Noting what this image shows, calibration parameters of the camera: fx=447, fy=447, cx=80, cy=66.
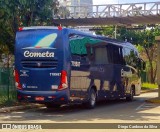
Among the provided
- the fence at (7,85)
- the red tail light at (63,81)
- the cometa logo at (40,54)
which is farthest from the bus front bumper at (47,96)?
the fence at (7,85)

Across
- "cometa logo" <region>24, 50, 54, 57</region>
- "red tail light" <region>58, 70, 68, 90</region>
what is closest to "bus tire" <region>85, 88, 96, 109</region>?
"red tail light" <region>58, 70, 68, 90</region>

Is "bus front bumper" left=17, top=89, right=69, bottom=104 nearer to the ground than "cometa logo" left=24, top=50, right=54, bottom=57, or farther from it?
nearer to the ground

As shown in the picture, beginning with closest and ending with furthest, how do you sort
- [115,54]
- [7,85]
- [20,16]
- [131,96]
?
[7,85]
[115,54]
[20,16]
[131,96]

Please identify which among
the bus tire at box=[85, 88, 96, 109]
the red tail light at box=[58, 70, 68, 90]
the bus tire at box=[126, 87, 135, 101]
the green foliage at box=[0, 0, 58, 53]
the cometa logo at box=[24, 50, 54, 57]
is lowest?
the bus tire at box=[126, 87, 135, 101]

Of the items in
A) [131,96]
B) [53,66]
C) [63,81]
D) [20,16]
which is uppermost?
[20,16]

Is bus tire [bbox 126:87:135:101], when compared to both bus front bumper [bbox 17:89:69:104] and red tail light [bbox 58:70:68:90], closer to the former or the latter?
bus front bumper [bbox 17:89:69:104]

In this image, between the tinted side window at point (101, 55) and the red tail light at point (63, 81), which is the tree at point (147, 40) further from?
the red tail light at point (63, 81)

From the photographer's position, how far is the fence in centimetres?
2108

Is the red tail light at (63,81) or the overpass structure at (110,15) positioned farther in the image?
the overpass structure at (110,15)

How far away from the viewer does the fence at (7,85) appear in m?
21.1

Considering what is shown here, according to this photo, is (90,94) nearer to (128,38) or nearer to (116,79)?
(116,79)

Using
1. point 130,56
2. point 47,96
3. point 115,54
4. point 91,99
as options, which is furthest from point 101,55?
point 130,56

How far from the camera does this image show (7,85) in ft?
70.0

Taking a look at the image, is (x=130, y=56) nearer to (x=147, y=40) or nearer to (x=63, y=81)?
(x=63, y=81)
